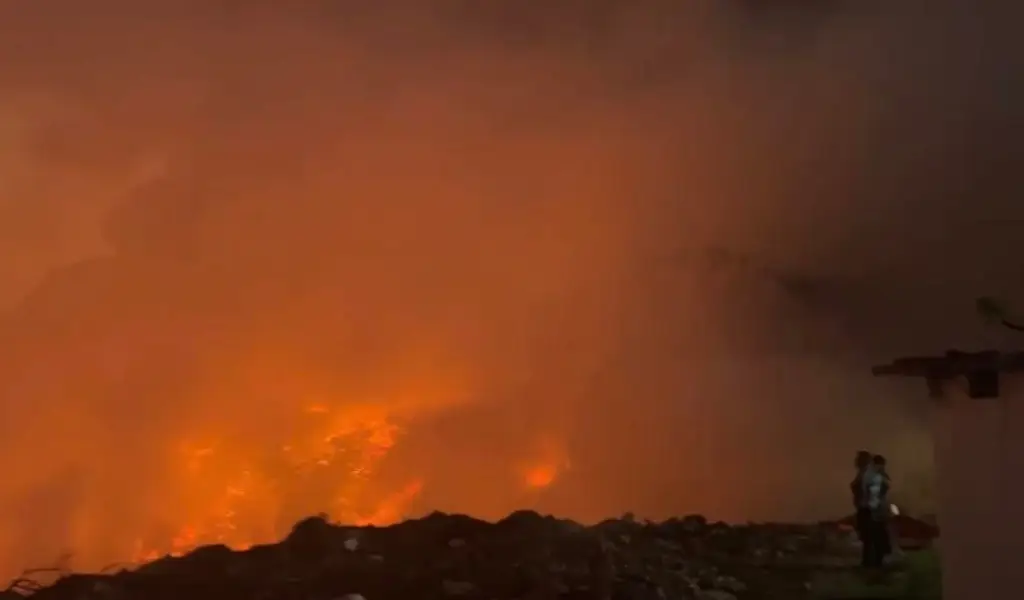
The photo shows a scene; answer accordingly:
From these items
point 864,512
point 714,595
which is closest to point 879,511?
point 864,512

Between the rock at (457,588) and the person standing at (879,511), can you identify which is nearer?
the rock at (457,588)

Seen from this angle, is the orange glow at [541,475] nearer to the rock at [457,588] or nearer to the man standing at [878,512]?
the man standing at [878,512]

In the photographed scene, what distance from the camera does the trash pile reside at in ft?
26.0

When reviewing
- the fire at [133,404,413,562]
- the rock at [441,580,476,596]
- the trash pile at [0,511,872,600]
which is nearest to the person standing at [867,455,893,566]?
the trash pile at [0,511,872,600]

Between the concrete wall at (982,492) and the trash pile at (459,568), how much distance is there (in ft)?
6.90

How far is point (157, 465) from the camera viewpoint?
1025cm

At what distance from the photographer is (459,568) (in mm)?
8422

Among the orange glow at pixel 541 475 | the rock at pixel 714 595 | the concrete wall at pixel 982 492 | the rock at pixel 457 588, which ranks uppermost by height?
the orange glow at pixel 541 475

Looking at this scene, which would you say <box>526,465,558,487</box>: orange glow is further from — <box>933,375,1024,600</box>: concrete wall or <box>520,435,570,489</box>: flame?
<box>933,375,1024,600</box>: concrete wall

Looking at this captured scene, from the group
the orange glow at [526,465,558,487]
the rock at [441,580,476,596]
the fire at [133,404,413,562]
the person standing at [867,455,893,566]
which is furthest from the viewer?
the orange glow at [526,465,558,487]

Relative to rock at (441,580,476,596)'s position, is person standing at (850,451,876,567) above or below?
above

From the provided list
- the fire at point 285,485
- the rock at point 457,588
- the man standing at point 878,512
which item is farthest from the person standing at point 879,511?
the fire at point 285,485

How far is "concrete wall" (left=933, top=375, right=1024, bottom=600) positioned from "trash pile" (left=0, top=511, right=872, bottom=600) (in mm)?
2103

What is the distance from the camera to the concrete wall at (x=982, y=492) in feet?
20.9
